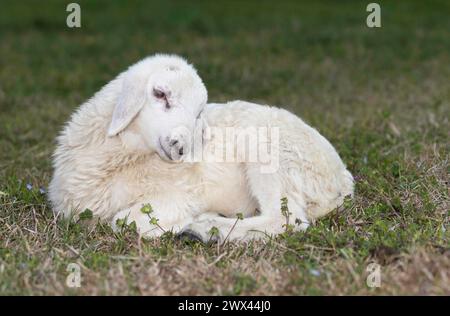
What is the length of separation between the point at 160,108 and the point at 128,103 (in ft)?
0.83

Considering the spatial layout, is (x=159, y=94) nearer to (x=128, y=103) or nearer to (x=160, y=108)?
(x=160, y=108)

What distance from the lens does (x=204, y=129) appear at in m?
5.85

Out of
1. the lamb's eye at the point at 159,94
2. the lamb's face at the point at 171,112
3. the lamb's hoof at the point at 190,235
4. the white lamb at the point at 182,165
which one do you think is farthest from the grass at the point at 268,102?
the lamb's eye at the point at 159,94

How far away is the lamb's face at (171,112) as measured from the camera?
5.21m

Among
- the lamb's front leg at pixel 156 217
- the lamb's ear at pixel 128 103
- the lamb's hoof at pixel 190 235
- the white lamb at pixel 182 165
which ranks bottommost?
the lamb's hoof at pixel 190 235

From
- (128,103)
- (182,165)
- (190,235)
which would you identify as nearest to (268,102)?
(182,165)

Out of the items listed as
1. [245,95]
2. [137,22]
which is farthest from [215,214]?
[137,22]

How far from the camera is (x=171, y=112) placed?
536 centimetres

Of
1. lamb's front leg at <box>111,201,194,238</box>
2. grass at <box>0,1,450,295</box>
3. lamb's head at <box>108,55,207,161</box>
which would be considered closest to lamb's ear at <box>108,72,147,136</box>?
lamb's head at <box>108,55,207,161</box>

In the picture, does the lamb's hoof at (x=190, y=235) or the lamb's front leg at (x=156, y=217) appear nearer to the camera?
the lamb's hoof at (x=190, y=235)

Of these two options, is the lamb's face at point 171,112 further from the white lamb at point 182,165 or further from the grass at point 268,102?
the grass at point 268,102

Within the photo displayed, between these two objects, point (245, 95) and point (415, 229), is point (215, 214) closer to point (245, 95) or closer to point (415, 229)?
point (415, 229)

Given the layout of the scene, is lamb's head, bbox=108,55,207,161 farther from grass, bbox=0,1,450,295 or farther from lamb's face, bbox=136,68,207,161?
grass, bbox=0,1,450,295

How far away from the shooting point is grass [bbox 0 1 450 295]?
466 cm
